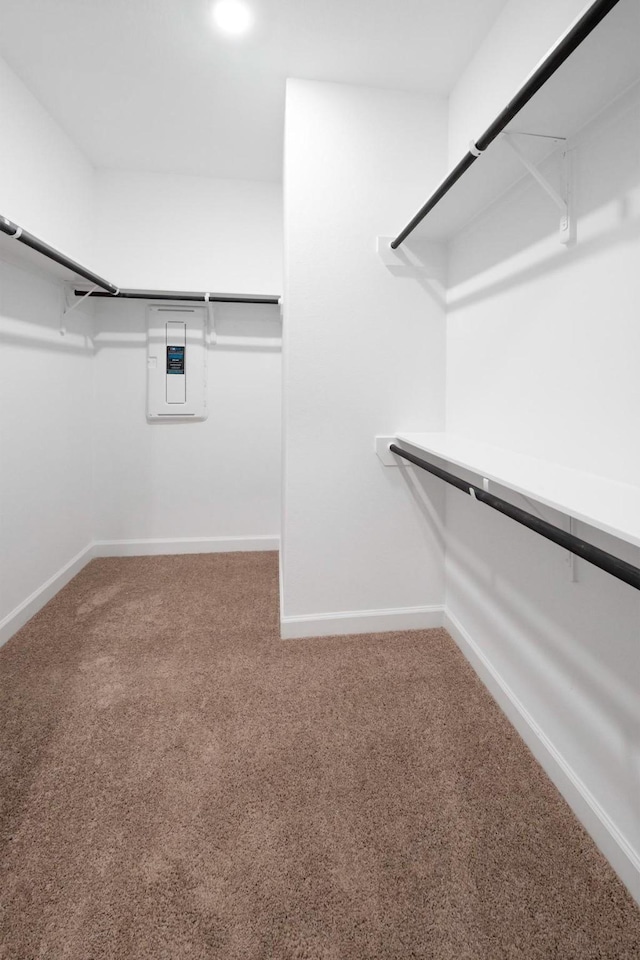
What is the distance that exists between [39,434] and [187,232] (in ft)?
5.74

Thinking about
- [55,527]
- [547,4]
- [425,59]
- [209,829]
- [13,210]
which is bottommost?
[209,829]

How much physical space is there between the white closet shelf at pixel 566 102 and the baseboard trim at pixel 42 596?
8.94 ft

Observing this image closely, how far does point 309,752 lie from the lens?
1503mm

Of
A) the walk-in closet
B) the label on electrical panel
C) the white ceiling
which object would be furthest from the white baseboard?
the white ceiling

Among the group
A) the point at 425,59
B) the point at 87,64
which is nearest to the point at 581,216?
the point at 425,59

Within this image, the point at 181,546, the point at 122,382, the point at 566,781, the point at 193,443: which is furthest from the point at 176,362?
the point at 566,781

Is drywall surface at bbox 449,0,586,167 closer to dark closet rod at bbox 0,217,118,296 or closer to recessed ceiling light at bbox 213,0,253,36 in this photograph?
recessed ceiling light at bbox 213,0,253,36

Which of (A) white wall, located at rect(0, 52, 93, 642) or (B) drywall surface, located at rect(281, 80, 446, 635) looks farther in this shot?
(A) white wall, located at rect(0, 52, 93, 642)

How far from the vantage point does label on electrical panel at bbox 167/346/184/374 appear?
3221 mm

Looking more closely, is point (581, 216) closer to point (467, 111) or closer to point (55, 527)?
point (467, 111)

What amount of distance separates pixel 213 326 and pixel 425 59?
76.5 inches

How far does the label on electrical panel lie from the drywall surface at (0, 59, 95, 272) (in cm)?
74

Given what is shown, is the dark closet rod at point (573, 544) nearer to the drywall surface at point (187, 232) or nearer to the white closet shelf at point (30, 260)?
the white closet shelf at point (30, 260)

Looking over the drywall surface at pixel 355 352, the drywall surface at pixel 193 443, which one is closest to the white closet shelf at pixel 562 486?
the drywall surface at pixel 355 352
